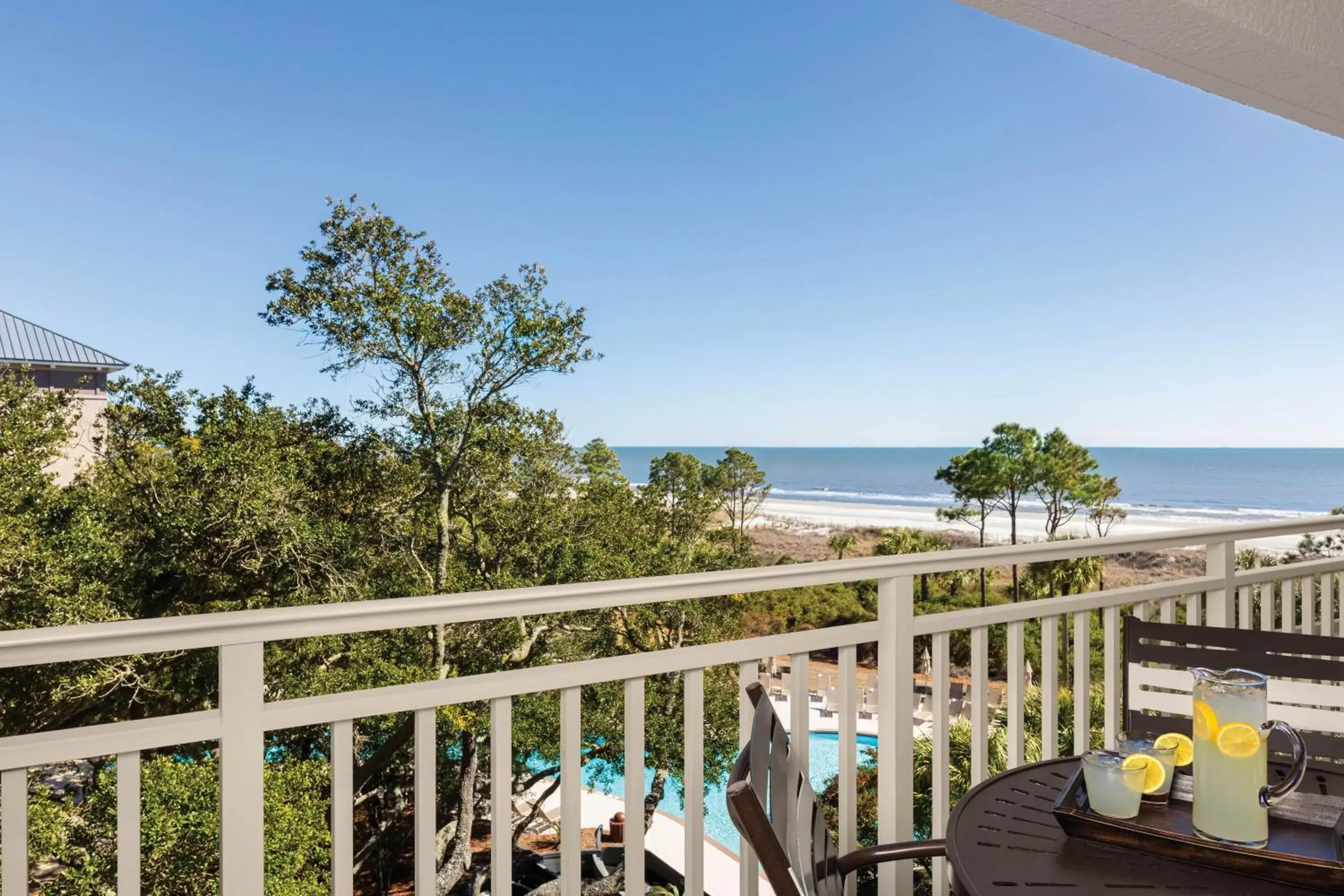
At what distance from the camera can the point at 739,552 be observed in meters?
12.6

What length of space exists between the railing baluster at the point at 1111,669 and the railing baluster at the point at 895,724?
670 mm

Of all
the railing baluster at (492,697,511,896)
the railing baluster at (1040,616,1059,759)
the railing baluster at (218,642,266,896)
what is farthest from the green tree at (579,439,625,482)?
the railing baluster at (218,642,266,896)

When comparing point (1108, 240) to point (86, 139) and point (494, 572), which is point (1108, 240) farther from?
point (86, 139)

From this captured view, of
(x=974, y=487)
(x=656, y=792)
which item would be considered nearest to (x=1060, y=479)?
(x=974, y=487)

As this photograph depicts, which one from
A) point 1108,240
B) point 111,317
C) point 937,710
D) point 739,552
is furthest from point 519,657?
point 1108,240

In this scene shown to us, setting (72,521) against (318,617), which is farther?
(72,521)

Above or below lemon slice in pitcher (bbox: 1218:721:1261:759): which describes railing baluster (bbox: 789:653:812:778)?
below

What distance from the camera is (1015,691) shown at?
187cm

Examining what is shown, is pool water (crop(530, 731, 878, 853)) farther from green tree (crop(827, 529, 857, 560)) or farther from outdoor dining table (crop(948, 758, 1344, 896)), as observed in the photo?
outdoor dining table (crop(948, 758, 1344, 896))

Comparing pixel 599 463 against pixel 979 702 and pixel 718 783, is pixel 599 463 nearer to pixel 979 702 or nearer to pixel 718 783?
pixel 718 783

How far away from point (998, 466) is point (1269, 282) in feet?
28.4

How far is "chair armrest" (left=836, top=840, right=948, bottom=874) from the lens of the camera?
1.24 m

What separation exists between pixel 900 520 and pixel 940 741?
14883mm

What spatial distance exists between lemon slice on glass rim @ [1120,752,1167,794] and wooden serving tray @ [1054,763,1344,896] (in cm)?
3
